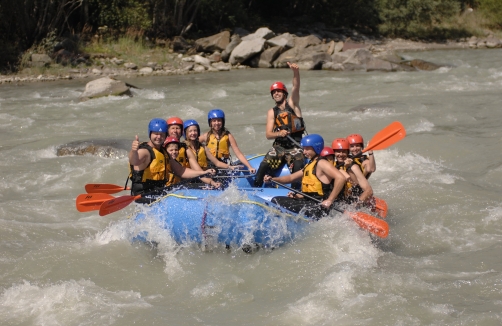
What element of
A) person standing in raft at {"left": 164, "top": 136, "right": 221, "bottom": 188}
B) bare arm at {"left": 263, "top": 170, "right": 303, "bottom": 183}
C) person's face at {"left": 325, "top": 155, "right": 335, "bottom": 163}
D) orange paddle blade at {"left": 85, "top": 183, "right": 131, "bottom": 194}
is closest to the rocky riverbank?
orange paddle blade at {"left": 85, "top": 183, "right": 131, "bottom": 194}

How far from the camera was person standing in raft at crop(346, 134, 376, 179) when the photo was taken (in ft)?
19.8

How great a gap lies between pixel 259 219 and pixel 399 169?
3.61 metres

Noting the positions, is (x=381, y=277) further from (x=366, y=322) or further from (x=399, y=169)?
(x=399, y=169)

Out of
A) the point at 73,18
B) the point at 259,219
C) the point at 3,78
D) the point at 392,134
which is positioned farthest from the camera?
the point at 73,18

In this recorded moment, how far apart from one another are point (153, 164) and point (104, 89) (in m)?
8.74

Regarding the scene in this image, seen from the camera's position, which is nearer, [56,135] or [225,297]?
[225,297]

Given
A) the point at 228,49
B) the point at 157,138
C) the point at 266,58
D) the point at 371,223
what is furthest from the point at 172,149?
the point at 228,49

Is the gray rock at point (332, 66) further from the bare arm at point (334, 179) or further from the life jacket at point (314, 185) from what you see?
the bare arm at point (334, 179)

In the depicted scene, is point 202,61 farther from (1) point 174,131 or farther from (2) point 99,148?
(1) point 174,131

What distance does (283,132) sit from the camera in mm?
6609

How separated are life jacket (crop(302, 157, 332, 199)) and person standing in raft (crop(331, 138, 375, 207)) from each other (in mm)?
253

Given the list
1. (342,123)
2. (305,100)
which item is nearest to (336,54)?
(305,100)

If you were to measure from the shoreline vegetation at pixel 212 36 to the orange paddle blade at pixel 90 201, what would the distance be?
11.8 m

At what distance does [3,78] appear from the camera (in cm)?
1683
